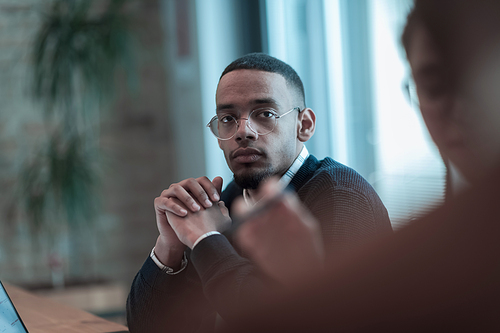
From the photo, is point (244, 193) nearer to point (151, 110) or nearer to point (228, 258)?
point (228, 258)

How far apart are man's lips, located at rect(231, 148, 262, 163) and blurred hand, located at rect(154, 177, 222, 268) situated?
7 centimetres

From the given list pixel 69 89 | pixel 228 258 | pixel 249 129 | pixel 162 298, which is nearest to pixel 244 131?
pixel 249 129

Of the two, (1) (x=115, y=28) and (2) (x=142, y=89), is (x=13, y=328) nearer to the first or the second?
(1) (x=115, y=28)

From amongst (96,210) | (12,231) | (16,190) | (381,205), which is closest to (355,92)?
(381,205)

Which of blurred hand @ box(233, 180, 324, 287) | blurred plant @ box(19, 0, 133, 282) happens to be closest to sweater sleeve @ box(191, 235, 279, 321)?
blurred hand @ box(233, 180, 324, 287)

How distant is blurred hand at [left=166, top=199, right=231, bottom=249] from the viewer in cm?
91

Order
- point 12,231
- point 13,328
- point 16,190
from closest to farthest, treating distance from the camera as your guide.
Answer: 1. point 13,328
2. point 16,190
3. point 12,231

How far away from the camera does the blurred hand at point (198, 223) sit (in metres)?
0.91

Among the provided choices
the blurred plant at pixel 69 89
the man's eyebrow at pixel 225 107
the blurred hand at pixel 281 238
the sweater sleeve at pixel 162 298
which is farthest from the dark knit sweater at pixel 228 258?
the blurred plant at pixel 69 89

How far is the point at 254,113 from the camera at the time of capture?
1039mm

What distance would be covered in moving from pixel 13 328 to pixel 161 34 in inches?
120

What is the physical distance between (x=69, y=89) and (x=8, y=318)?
2.31 m

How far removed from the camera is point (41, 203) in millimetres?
2857

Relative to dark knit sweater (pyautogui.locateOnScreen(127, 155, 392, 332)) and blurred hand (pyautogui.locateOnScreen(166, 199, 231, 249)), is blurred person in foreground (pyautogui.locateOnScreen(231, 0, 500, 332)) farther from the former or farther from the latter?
blurred hand (pyautogui.locateOnScreen(166, 199, 231, 249))
